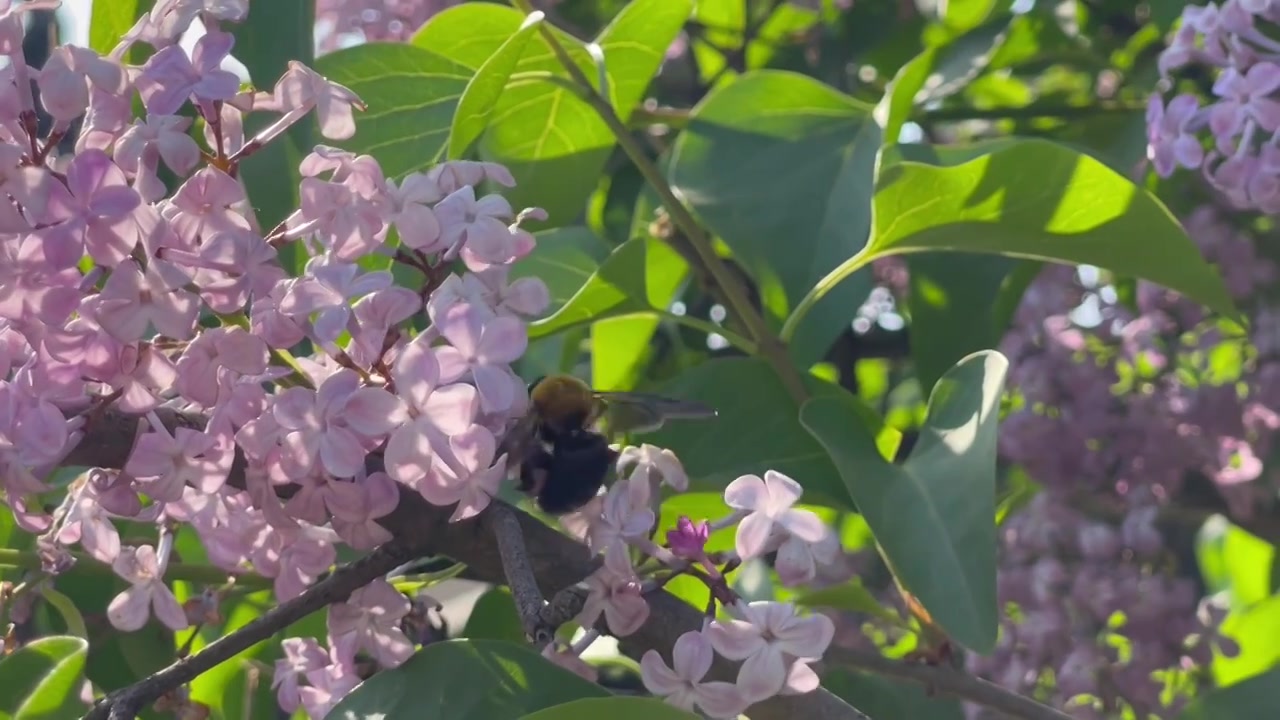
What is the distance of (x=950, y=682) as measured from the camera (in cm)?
96

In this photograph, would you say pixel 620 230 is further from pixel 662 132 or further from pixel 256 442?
pixel 256 442

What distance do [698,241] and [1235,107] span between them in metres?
0.49

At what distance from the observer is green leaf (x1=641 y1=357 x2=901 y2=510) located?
3.63ft

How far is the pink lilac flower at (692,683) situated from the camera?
0.68 metres

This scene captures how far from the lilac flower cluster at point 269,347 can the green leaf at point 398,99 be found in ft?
1.12

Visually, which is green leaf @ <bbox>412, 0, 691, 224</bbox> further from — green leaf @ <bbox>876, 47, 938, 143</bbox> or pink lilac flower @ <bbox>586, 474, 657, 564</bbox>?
pink lilac flower @ <bbox>586, 474, 657, 564</bbox>

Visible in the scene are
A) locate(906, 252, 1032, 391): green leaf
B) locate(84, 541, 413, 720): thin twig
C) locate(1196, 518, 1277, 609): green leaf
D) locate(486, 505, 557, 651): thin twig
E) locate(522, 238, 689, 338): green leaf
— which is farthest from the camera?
locate(1196, 518, 1277, 609): green leaf

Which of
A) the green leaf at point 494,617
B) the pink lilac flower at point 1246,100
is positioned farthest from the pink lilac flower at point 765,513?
the pink lilac flower at point 1246,100

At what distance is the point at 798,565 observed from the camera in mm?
750

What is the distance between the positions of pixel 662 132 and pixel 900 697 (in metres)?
0.90

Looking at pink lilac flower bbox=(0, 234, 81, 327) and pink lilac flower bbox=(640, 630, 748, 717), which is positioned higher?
pink lilac flower bbox=(0, 234, 81, 327)

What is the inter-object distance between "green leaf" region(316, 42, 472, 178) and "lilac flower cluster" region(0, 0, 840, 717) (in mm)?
341

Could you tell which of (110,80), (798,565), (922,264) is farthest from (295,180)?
(922,264)

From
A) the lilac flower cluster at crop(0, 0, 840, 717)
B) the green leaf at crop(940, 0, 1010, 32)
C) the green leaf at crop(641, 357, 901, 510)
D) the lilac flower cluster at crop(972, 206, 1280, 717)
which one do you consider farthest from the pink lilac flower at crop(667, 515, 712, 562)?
the green leaf at crop(940, 0, 1010, 32)
